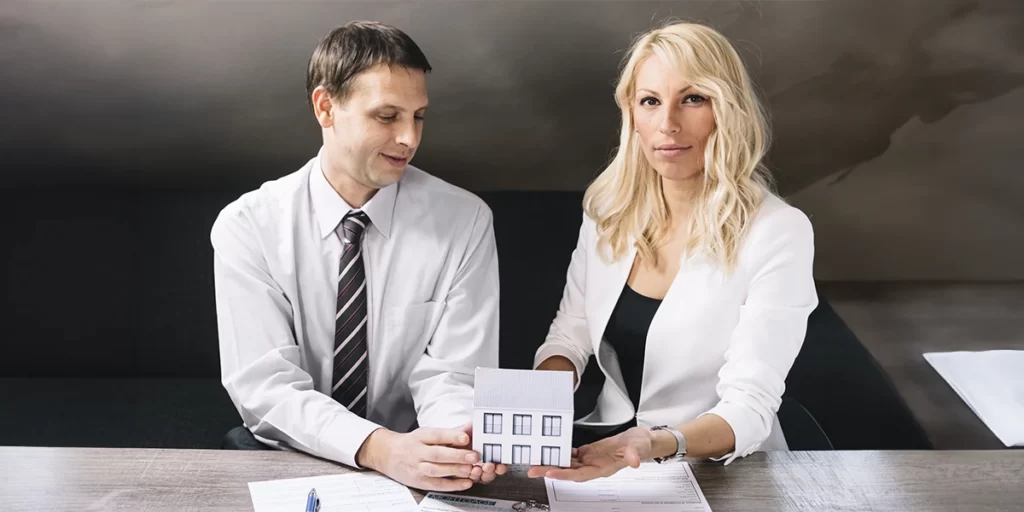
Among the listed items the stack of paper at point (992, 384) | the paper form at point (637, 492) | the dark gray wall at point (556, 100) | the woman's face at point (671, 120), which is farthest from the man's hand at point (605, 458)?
the stack of paper at point (992, 384)

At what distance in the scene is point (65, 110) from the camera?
254 centimetres

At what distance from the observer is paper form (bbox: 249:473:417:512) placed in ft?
5.02

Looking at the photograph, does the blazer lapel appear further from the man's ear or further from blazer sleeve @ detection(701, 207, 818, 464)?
the man's ear

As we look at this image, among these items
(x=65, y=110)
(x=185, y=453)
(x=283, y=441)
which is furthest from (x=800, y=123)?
(x=65, y=110)

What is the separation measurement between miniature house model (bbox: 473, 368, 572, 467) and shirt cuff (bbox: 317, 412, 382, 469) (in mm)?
266

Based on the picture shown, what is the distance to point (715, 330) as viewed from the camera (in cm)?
201

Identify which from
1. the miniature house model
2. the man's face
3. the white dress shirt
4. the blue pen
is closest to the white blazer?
the white dress shirt

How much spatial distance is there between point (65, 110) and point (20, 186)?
27cm

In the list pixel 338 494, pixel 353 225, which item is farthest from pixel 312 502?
pixel 353 225

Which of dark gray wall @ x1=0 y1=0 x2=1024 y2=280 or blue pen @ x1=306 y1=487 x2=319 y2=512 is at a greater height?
dark gray wall @ x1=0 y1=0 x2=1024 y2=280

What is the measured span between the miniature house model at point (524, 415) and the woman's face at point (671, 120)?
27.0 inches

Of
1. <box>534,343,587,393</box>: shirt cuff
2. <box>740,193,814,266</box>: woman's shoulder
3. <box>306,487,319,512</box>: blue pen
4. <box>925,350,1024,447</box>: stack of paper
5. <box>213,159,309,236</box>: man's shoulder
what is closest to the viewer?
<box>306,487,319,512</box>: blue pen

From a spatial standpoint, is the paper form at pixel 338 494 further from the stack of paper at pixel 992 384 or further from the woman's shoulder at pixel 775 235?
the stack of paper at pixel 992 384

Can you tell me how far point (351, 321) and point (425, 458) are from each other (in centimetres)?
61
